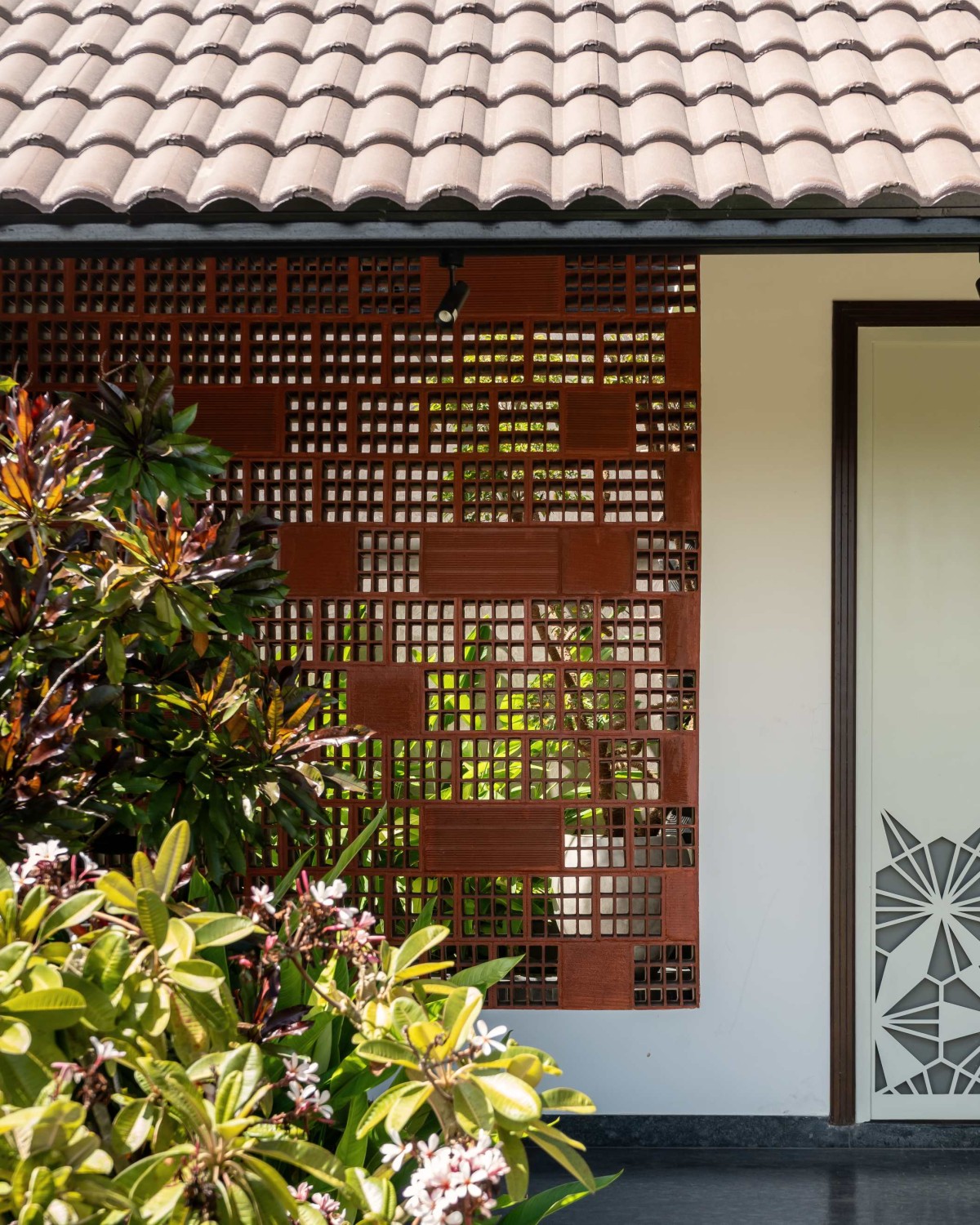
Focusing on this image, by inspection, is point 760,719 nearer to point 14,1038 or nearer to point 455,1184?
point 455,1184

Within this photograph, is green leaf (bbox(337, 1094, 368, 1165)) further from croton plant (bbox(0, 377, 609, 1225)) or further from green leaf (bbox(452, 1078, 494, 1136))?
green leaf (bbox(452, 1078, 494, 1136))

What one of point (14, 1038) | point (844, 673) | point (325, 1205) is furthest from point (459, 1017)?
point (844, 673)

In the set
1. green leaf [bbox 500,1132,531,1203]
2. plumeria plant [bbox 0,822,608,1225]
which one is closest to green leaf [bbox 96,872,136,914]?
plumeria plant [bbox 0,822,608,1225]

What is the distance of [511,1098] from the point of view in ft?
5.47

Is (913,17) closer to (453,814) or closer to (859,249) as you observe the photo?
→ (859,249)

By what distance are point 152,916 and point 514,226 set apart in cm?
178

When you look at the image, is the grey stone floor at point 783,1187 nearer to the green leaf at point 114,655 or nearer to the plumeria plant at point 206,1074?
the plumeria plant at point 206,1074

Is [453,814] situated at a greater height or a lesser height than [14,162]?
lesser

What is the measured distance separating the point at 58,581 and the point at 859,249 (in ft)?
6.92

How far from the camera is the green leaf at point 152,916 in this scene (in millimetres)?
1698

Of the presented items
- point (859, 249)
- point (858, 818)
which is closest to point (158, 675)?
point (859, 249)

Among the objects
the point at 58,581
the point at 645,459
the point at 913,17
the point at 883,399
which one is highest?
the point at 913,17

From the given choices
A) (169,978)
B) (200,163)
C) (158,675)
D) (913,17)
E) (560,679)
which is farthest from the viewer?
(560,679)

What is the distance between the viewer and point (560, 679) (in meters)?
3.44
